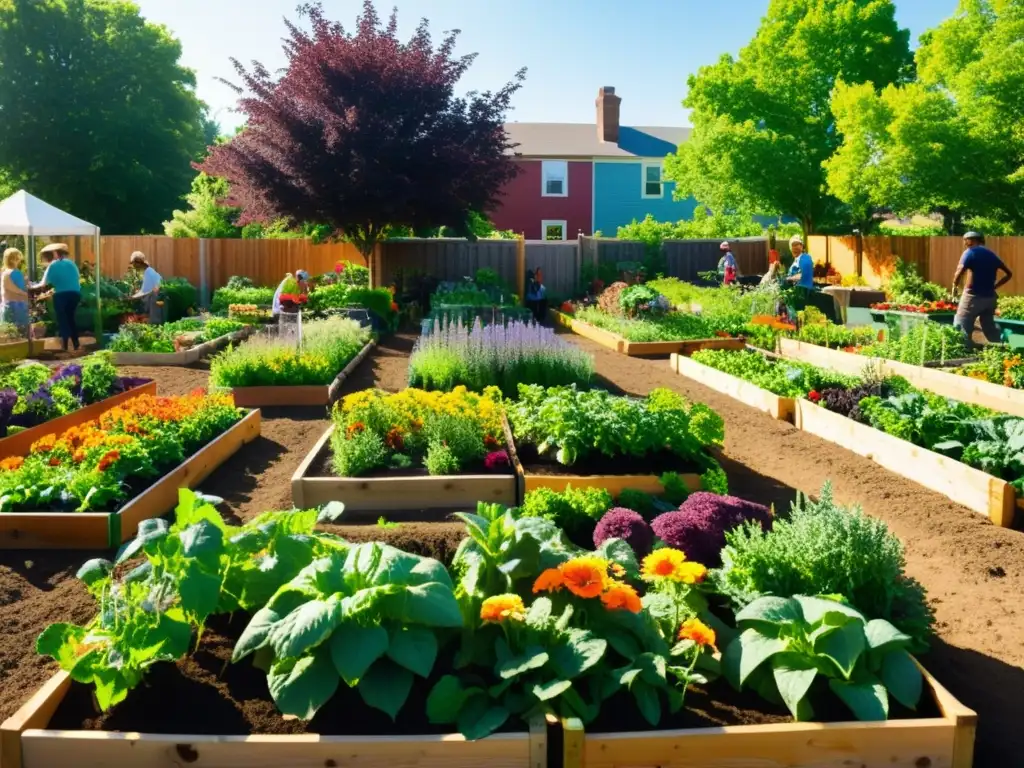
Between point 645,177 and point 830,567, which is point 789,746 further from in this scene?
point 645,177

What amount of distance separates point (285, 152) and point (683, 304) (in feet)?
29.4

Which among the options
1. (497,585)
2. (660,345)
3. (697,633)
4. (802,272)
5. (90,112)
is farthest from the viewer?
(90,112)

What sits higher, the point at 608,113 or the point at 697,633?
the point at 608,113

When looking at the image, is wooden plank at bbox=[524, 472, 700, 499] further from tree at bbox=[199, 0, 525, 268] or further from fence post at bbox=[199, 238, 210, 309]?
fence post at bbox=[199, 238, 210, 309]

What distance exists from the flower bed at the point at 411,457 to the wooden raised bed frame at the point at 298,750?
324cm

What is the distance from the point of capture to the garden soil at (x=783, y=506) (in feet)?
13.3

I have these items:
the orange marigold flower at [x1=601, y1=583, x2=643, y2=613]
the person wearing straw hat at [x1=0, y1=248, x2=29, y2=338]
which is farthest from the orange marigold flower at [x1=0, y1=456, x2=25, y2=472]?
the person wearing straw hat at [x1=0, y1=248, x2=29, y2=338]

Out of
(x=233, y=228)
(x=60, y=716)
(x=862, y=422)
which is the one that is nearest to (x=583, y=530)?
(x=60, y=716)

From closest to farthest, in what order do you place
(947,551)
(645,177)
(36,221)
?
(947,551) < (36,221) < (645,177)

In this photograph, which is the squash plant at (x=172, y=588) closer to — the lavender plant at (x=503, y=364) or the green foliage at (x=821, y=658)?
the green foliage at (x=821, y=658)

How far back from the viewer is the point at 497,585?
12.8 feet

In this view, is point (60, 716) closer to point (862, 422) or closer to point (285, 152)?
point (862, 422)

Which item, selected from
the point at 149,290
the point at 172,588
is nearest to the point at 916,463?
the point at 172,588

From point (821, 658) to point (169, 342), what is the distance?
1278 cm
